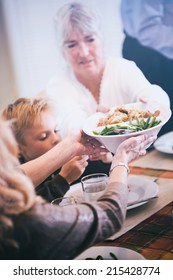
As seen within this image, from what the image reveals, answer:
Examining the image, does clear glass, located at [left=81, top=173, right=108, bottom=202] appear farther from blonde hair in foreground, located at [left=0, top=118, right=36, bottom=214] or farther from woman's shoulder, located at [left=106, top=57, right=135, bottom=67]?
woman's shoulder, located at [left=106, top=57, right=135, bottom=67]

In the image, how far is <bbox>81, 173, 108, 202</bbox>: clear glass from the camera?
1.35m

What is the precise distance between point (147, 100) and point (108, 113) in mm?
135

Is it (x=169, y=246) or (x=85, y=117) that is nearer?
(x=169, y=246)

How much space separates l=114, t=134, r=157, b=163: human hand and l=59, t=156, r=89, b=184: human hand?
14 centimetres

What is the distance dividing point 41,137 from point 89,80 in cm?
25

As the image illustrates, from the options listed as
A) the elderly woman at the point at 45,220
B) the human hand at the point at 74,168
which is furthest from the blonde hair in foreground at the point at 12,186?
the human hand at the point at 74,168

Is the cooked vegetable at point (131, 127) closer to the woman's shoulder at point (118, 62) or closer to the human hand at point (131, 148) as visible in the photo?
the human hand at point (131, 148)

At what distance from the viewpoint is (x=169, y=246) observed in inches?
48.4

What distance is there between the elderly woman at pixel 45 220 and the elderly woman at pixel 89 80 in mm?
276

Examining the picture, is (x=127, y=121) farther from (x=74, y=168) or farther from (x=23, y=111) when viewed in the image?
(x=23, y=111)

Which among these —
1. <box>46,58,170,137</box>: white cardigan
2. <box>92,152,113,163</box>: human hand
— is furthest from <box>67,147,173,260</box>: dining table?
<box>46,58,170,137</box>: white cardigan

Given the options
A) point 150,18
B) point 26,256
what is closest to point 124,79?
point 150,18
